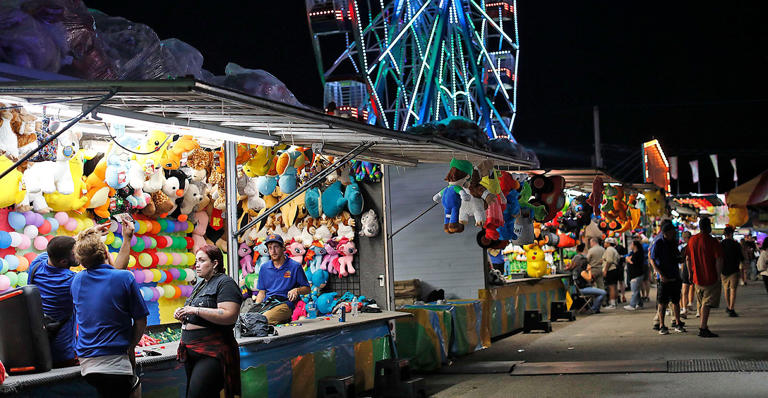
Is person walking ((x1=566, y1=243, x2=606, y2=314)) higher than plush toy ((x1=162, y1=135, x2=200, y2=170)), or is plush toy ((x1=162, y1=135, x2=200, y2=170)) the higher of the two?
plush toy ((x1=162, y1=135, x2=200, y2=170))

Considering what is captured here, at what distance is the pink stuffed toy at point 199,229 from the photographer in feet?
34.7

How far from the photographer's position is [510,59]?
89.9 feet

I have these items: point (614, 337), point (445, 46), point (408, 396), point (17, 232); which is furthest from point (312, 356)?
point (445, 46)

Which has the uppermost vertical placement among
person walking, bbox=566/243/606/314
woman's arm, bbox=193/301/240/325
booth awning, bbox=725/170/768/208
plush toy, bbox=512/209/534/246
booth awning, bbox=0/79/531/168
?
booth awning, bbox=0/79/531/168

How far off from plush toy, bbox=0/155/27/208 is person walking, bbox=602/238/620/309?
1565 cm

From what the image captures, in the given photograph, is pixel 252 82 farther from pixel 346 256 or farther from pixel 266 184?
pixel 346 256

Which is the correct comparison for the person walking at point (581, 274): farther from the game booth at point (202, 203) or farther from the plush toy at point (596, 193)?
the game booth at point (202, 203)

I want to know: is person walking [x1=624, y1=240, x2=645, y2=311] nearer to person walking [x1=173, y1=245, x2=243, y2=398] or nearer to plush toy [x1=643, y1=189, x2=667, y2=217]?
plush toy [x1=643, y1=189, x2=667, y2=217]

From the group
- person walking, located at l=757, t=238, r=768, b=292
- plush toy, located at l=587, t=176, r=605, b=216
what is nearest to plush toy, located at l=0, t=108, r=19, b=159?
plush toy, located at l=587, t=176, r=605, b=216

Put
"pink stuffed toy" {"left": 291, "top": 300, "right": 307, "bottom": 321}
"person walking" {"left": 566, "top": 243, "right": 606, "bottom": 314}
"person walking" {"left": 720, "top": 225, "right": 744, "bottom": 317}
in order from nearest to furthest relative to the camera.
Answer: "pink stuffed toy" {"left": 291, "top": 300, "right": 307, "bottom": 321} < "person walking" {"left": 720, "top": 225, "right": 744, "bottom": 317} < "person walking" {"left": 566, "top": 243, "right": 606, "bottom": 314}

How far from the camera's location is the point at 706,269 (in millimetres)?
13047

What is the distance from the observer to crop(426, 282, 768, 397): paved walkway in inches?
351

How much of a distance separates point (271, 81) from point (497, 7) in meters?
16.0

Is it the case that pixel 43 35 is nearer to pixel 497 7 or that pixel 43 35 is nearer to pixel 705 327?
pixel 705 327
